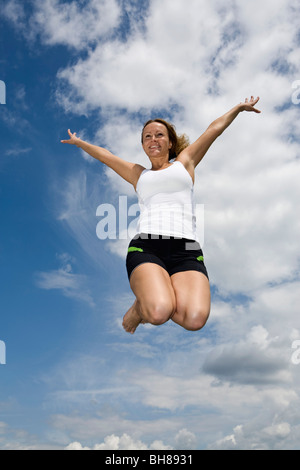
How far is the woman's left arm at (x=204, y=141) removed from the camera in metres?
8.19

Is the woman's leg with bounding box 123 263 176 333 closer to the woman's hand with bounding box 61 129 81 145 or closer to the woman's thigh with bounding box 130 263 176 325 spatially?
the woman's thigh with bounding box 130 263 176 325

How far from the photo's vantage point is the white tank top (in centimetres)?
756

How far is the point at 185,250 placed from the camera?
25.2ft

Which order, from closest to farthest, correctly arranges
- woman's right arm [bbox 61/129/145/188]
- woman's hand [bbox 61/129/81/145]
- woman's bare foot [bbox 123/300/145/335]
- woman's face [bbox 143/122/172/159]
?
woman's bare foot [bbox 123/300/145/335] < woman's face [bbox 143/122/172/159] < woman's right arm [bbox 61/129/145/188] < woman's hand [bbox 61/129/81/145]

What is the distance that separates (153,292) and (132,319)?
1.49m

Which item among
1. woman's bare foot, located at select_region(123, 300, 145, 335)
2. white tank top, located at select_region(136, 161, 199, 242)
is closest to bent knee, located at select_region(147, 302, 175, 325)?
woman's bare foot, located at select_region(123, 300, 145, 335)

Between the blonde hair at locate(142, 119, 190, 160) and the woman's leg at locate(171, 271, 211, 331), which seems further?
the blonde hair at locate(142, 119, 190, 160)

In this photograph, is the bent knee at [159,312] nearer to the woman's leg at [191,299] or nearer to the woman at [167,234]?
the woman at [167,234]

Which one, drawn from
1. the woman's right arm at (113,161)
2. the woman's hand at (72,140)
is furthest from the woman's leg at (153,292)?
the woman's hand at (72,140)

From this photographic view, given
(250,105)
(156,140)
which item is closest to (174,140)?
(156,140)

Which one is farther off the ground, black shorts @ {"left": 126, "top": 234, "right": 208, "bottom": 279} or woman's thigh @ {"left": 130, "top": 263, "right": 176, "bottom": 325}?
black shorts @ {"left": 126, "top": 234, "right": 208, "bottom": 279}

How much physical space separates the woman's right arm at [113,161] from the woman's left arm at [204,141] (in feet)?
2.99

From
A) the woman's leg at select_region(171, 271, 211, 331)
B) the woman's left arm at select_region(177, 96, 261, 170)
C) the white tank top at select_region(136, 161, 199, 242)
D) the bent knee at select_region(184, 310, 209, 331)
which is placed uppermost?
the woman's left arm at select_region(177, 96, 261, 170)
